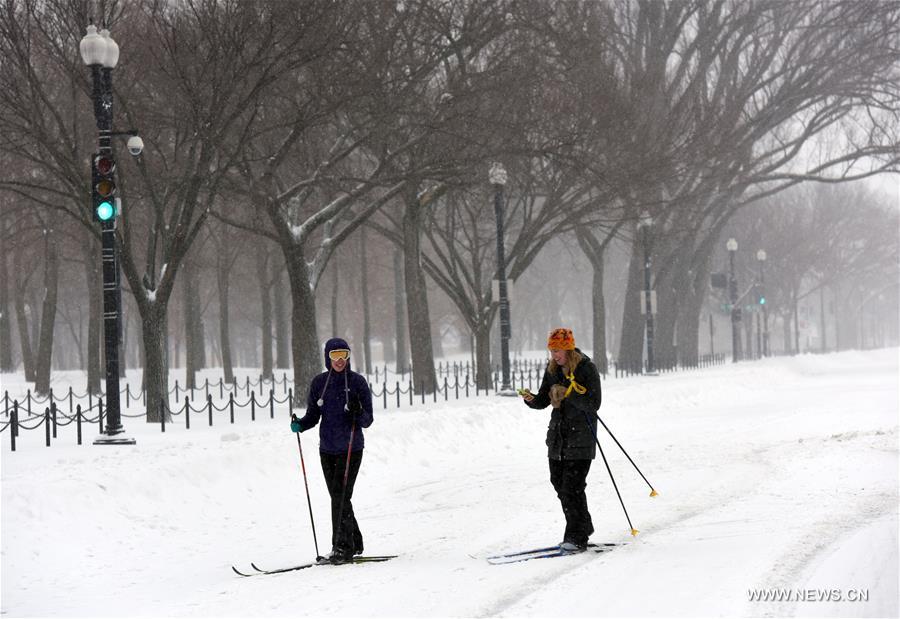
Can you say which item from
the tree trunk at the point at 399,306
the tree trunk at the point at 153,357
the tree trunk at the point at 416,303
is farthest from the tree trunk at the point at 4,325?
the tree trunk at the point at 153,357

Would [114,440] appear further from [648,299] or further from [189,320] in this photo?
[189,320]

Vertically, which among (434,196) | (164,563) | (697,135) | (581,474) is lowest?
(164,563)

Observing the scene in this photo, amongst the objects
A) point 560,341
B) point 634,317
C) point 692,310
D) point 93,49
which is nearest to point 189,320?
point 634,317

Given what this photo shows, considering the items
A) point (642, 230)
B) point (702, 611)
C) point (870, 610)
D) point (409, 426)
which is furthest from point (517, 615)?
point (642, 230)

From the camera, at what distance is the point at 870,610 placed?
21.9ft

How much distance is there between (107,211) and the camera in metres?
15.1

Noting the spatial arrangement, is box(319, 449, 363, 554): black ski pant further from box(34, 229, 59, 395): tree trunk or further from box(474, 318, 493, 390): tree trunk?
box(34, 229, 59, 395): tree trunk

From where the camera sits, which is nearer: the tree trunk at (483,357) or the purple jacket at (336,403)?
the purple jacket at (336,403)

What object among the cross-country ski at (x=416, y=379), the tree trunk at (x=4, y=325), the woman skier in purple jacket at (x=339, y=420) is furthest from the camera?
the tree trunk at (x=4, y=325)

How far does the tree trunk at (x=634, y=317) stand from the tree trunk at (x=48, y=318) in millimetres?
19781

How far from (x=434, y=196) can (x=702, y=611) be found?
21.5 meters

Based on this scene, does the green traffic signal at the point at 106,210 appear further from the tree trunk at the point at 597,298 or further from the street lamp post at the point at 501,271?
the tree trunk at the point at 597,298

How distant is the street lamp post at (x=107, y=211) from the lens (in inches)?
597

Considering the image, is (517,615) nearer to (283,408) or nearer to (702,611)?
(702,611)
